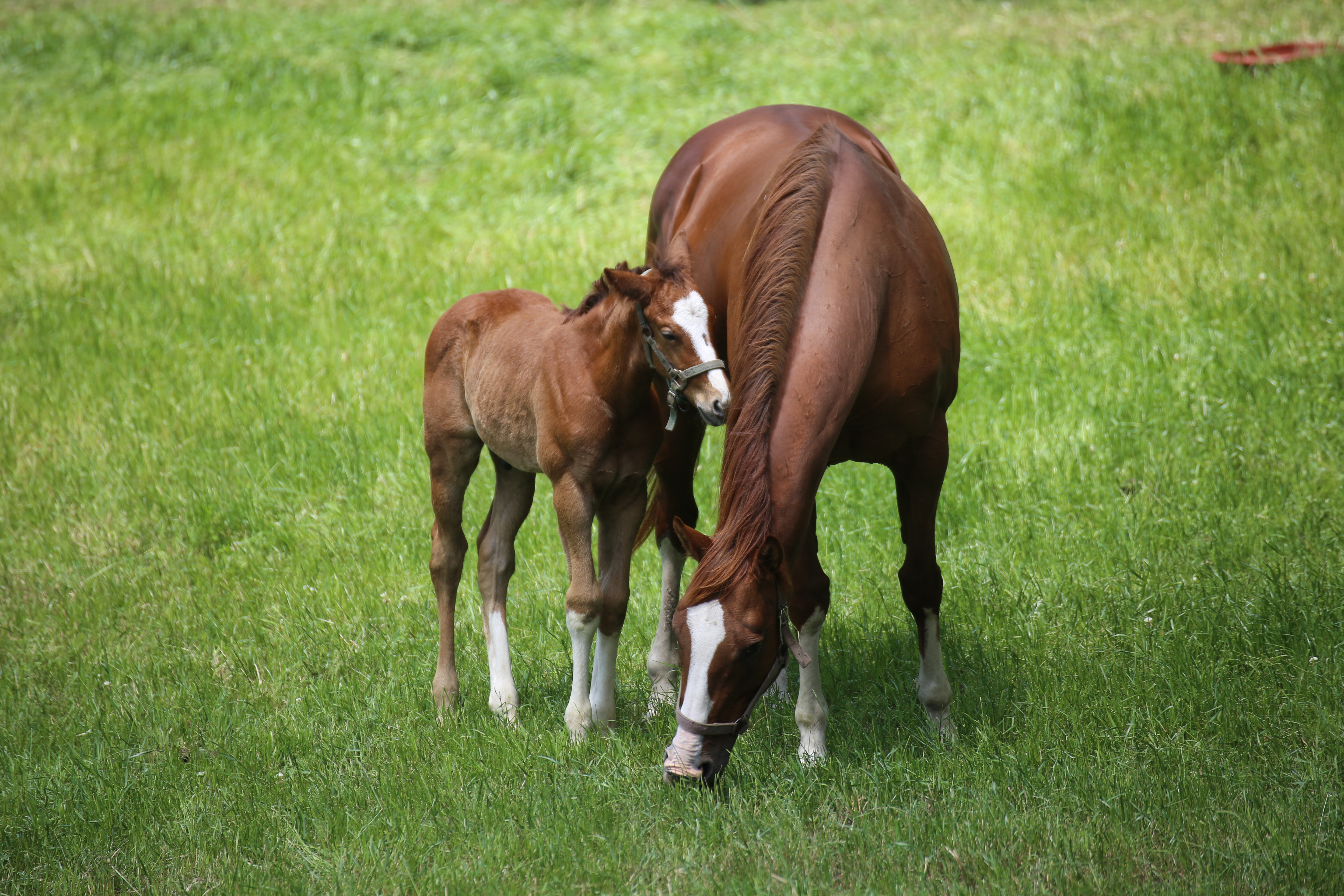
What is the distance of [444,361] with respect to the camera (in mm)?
4664

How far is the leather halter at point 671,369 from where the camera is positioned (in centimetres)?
359

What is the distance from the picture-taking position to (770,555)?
3.33 meters

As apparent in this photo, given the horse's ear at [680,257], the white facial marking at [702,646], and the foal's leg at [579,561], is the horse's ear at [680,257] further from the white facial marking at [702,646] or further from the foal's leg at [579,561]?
the white facial marking at [702,646]

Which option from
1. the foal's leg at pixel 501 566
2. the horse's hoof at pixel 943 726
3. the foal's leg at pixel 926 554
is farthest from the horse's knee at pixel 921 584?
the foal's leg at pixel 501 566

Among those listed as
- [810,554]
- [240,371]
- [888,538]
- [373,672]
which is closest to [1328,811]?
[810,554]

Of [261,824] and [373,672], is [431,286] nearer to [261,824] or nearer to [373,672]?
[373,672]

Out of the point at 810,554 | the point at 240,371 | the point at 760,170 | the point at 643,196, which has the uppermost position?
the point at 760,170

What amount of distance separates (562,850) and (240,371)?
18.2 feet

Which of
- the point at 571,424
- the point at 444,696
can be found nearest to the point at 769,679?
the point at 571,424

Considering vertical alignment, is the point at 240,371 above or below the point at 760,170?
below

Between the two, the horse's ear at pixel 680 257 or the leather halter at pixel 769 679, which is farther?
the horse's ear at pixel 680 257

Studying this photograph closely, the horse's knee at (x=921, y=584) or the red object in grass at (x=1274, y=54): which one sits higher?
the red object in grass at (x=1274, y=54)

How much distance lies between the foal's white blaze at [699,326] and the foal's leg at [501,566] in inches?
50.6

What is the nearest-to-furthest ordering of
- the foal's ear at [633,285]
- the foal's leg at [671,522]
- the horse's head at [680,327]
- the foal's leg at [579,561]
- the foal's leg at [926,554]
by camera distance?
the horse's head at [680,327] < the foal's ear at [633,285] < the foal's leg at [579,561] < the foal's leg at [926,554] < the foal's leg at [671,522]
